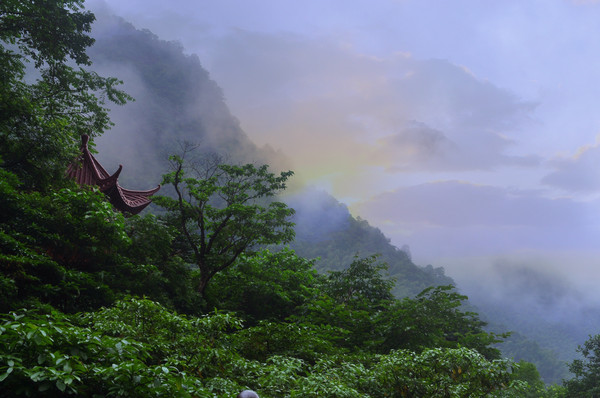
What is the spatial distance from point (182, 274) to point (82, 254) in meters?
3.22

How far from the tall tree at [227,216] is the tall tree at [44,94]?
3665mm

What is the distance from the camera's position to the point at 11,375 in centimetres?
223

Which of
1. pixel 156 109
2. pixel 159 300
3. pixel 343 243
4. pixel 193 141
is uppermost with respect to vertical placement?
pixel 156 109

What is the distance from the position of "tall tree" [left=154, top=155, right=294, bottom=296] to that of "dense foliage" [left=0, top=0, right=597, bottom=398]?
60mm

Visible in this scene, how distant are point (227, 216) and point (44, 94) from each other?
675 centimetres

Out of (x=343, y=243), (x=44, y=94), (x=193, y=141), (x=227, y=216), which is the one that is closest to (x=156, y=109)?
(x=193, y=141)

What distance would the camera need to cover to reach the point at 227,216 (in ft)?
40.2

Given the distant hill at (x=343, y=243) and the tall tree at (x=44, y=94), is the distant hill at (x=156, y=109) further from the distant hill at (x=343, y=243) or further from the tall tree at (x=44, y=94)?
the tall tree at (x=44, y=94)

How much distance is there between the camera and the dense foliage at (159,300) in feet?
8.75

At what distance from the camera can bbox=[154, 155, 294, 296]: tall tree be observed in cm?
1196

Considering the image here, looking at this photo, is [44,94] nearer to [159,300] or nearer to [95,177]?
[95,177]

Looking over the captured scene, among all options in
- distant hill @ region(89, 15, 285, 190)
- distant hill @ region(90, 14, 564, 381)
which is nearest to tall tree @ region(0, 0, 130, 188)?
distant hill @ region(90, 14, 564, 381)

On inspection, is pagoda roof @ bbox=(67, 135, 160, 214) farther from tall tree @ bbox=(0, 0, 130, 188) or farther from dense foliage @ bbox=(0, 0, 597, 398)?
dense foliage @ bbox=(0, 0, 597, 398)

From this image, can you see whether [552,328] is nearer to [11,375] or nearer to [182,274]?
[182,274]
